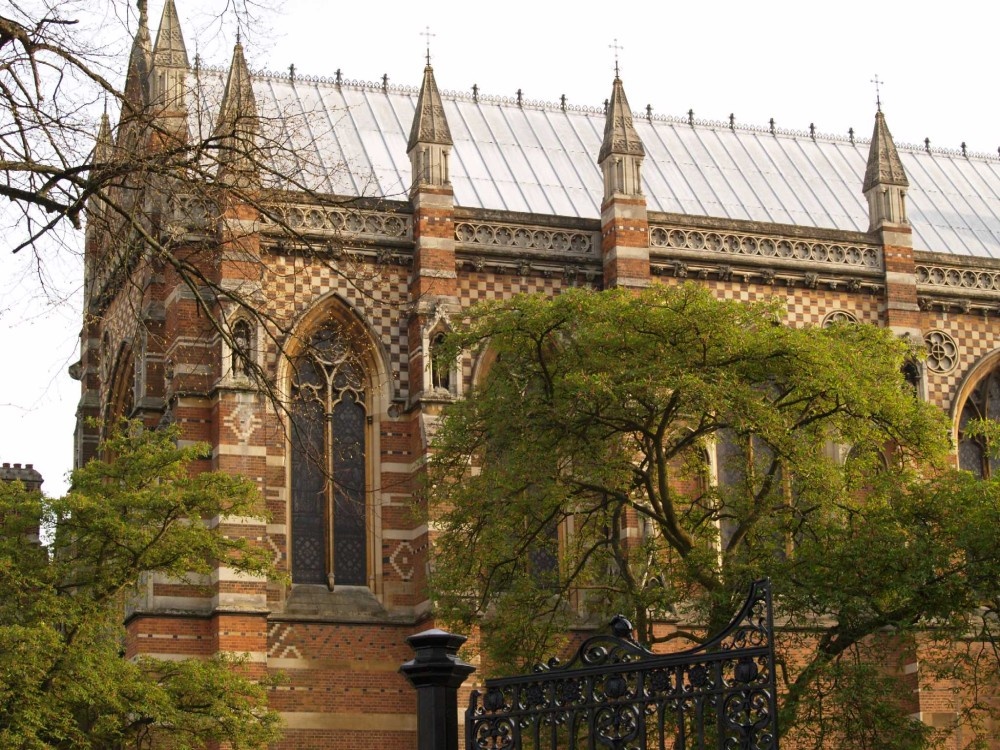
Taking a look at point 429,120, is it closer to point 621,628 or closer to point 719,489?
point 719,489

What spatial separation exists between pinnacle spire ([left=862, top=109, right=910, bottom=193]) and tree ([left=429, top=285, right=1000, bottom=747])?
1018 centimetres

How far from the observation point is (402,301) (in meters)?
25.3

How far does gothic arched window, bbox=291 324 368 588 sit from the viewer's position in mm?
28906

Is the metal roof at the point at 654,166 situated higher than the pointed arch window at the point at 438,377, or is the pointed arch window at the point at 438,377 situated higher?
the metal roof at the point at 654,166

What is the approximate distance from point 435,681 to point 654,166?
27.3m

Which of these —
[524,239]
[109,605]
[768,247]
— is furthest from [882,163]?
[109,605]

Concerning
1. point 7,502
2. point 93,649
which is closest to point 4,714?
point 93,649

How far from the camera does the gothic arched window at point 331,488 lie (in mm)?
28906

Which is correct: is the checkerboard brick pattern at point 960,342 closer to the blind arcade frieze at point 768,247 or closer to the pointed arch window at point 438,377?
the blind arcade frieze at point 768,247

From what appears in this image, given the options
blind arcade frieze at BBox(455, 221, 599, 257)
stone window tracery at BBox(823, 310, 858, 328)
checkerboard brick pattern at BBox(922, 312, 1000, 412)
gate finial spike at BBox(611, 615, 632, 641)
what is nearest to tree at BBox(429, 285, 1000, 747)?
blind arcade frieze at BBox(455, 221, 599, 257)

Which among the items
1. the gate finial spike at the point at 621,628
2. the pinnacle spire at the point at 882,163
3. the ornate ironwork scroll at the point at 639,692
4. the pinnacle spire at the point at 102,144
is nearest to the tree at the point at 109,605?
the pinnacle spire at the point at 102,144

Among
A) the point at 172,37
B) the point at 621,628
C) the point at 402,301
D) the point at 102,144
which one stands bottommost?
the point at 621,628

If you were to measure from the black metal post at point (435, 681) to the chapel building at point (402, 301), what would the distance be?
575 inches

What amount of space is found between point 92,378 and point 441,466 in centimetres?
1104
